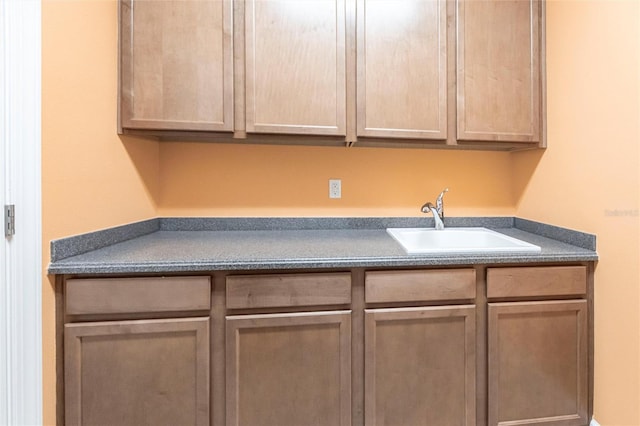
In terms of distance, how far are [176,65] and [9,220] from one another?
2.85 ft

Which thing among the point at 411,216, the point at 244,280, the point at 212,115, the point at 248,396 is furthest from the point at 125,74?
the point at 411,216

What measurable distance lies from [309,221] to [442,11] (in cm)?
124

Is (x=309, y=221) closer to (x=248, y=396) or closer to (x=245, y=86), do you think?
(x=245, y=86)

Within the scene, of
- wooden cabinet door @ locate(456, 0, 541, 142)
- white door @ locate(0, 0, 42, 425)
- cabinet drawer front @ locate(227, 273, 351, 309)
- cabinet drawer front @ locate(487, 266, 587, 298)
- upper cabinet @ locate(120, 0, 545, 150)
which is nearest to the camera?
white door @ locate(0, 0, 42, 425)

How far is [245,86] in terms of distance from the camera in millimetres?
1453

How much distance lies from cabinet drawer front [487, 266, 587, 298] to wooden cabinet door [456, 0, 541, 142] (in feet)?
2.18

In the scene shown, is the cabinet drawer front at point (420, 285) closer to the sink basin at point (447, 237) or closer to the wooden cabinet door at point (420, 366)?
the wooden cabinet door at point (420, 366)

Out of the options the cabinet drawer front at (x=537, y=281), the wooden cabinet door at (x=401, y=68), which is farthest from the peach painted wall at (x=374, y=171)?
the wooden cabinet door at (x=401, y=68)

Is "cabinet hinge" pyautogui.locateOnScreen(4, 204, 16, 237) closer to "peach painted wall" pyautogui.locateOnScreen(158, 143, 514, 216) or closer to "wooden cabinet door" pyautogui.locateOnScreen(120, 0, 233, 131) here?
A: "wooden cabinet door" pyautogui.locateOnScreen(120, 0, 233, 131)

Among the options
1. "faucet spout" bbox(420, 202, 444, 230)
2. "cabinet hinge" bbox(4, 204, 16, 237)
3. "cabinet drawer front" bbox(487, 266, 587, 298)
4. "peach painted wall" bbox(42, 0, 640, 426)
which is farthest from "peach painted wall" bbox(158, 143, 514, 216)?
"cabinet hinge" bbox(4, 204, 16, 237)

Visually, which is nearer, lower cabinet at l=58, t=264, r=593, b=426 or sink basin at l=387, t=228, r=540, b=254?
lower cabinet at l=58, t=264, r=593, b=426

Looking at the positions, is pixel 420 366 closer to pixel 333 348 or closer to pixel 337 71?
pixel 333 348

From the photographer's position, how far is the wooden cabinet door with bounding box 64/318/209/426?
1.12m

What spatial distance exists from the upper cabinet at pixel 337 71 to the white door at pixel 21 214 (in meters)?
0.39
